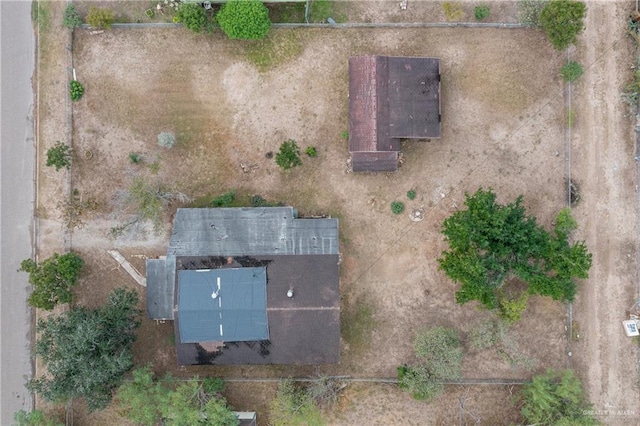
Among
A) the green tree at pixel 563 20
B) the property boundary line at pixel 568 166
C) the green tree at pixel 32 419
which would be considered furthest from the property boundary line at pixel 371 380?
the green tree at pixel 563 20

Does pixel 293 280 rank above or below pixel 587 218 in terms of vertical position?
below

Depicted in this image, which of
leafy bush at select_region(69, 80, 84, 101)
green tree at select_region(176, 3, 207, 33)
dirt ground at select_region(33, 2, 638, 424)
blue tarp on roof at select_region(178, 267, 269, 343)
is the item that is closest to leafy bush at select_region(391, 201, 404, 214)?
dirt ground at select_region(33, 2, 638, 424)

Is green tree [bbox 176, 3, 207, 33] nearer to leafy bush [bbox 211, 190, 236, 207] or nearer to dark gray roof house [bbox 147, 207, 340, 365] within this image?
leafy bush [bbox 211, 190, 236, 207]

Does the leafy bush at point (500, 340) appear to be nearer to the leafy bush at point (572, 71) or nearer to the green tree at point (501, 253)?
the green tree at point (501, 253)

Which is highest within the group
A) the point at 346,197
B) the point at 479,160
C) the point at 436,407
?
the point at 479,160

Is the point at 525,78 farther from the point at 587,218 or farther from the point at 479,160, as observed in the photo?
the point at 587,218

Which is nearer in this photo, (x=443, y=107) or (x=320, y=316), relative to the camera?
(x=320, y=316)

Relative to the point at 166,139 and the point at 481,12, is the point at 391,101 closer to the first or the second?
the point at 481,12

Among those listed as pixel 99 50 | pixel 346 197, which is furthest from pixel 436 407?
pixel 99 50

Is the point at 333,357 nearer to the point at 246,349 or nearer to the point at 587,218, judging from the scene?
the point at 246,349
